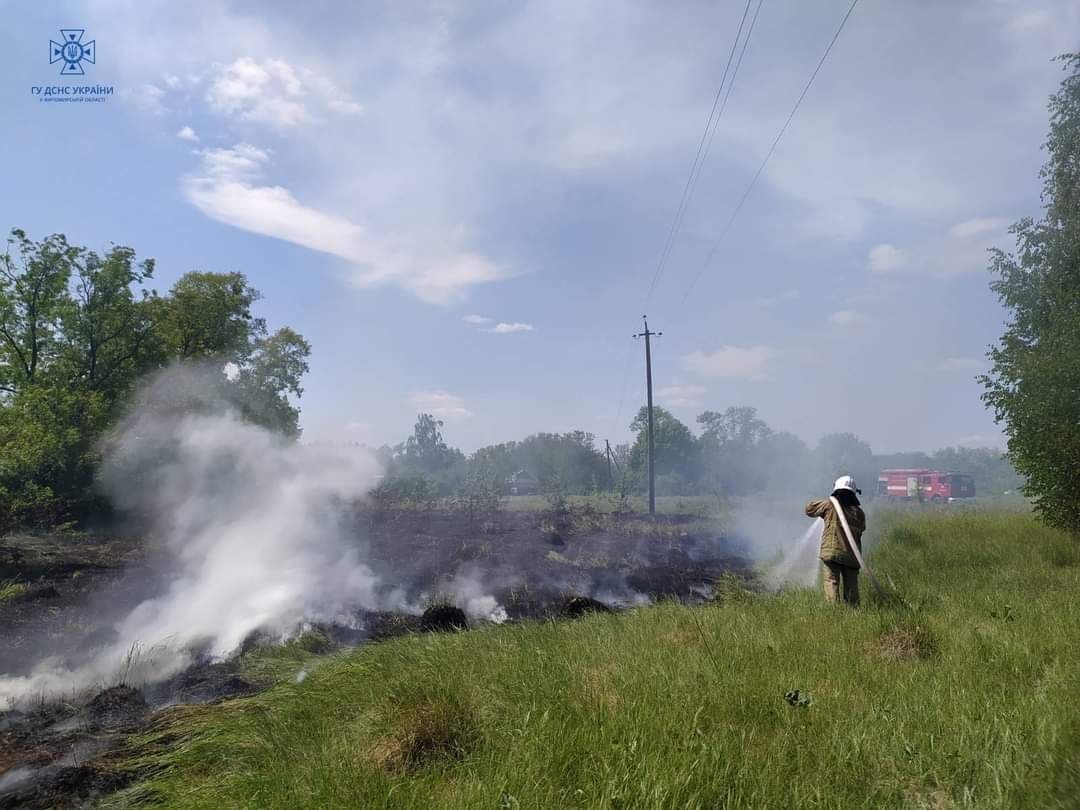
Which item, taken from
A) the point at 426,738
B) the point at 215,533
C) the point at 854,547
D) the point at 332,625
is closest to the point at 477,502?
the point at 215,533

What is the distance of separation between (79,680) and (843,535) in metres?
9.42

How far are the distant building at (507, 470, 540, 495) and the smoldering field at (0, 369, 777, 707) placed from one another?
1608 inches

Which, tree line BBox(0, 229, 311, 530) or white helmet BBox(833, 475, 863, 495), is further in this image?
tree line BBox(0, 229, 311, 530)

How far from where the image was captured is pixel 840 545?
705 centimetres

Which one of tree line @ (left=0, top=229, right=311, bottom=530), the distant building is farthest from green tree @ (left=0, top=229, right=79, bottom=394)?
the distant building

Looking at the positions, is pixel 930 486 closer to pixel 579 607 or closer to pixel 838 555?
pixel 579 607

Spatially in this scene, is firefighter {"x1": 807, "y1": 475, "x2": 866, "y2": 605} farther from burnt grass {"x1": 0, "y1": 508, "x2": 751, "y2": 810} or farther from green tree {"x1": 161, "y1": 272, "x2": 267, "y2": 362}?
green tree {"x1": 161, "y1": 272, "x2": 267, "y2": 362}

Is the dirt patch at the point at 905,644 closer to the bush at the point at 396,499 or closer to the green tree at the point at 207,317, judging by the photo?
the bush at the point at 396,499

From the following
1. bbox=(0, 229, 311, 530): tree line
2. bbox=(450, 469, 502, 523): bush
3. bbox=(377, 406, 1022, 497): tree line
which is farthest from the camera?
bbox=(377, 406, 1022, 497): tree line

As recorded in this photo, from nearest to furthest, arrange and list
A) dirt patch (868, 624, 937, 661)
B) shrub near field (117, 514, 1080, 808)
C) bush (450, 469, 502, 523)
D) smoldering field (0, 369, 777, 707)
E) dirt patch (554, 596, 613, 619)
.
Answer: shrub near field (117, 514, 1080, 808)
dirt patch (868, 624, 937, 661)
smoldering field (0, 369, 777, 707)
dirt patch (554, 596, 613, 619)
bush (450, 469, 502, 523)

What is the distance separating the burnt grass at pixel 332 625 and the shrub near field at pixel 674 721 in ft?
2.70

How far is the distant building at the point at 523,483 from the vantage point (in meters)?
67.2

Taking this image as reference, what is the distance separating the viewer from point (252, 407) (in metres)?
28.7

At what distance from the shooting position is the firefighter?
706 cm
